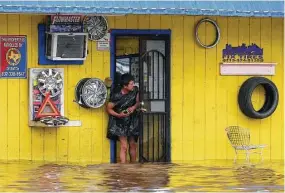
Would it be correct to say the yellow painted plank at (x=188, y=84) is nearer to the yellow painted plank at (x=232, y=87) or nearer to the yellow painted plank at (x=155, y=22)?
the yellow painted plank at (x=155, y=22)

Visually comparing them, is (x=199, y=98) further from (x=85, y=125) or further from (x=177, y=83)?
(x=85, y=125)

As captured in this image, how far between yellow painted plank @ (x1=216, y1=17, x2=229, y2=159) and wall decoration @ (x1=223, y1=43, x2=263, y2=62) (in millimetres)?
111

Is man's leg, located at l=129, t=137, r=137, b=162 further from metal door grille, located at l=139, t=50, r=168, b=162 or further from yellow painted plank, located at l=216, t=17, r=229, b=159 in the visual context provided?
yellow painted plank, located at l=216, t=17, r=229, b=159

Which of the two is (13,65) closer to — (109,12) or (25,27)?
(25,27)

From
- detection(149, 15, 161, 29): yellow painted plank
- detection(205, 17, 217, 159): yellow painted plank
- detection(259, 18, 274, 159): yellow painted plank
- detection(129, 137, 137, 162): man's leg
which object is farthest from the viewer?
detection(259, 18, 274, 159): yellow painted plank

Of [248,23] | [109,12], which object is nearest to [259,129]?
[248,23]

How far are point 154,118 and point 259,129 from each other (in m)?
1.97

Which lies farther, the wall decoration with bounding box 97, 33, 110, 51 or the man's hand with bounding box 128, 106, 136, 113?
the wall decoration with bounding box 97, 33, 110, 51

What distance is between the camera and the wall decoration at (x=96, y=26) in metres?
16.3

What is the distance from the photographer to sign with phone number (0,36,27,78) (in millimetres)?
16094

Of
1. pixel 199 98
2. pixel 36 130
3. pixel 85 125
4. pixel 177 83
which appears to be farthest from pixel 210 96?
pixel 36 130

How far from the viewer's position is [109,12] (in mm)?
15195

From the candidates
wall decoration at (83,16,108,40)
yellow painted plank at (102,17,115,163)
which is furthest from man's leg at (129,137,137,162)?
wall decoration at (83,16,108,40)

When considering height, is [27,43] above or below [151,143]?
above
